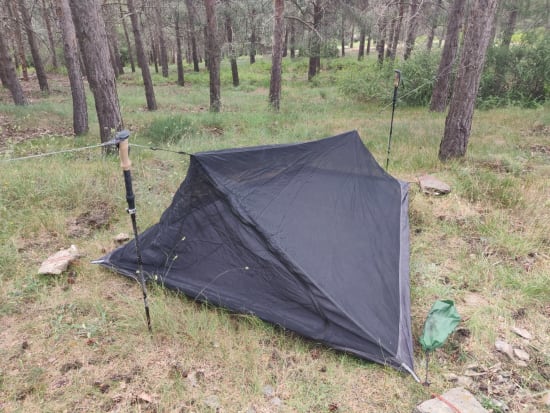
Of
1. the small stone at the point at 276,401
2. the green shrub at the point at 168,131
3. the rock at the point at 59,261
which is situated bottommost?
the small stone at the point at 276,401

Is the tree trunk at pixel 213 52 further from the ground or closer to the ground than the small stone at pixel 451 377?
further from the ground

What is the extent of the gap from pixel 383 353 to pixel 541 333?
4.46ft

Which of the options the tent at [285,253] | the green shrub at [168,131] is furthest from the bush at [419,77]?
the tent at [285,253]

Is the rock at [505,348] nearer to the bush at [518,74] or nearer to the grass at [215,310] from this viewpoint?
the grass at [215,310]

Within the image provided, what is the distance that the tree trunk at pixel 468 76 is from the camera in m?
5.31

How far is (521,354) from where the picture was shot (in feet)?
8.29

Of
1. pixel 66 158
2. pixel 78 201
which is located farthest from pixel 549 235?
pixel 66 158

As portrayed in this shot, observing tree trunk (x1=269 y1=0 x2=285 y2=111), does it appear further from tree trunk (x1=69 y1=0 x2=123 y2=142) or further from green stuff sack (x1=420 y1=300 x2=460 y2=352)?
green stuff sack (x1=420 y1=300 x2=460 y2=352)

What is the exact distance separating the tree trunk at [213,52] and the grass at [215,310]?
16.8ft

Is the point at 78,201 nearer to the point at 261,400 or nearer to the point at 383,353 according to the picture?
the point at 261,400

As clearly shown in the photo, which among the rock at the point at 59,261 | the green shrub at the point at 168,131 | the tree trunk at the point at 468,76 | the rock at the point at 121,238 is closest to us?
the rock at the point at 59,261

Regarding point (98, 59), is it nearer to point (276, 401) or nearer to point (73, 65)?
point (73, 65)

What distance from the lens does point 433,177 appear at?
5367 mm

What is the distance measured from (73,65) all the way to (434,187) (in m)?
7.66
